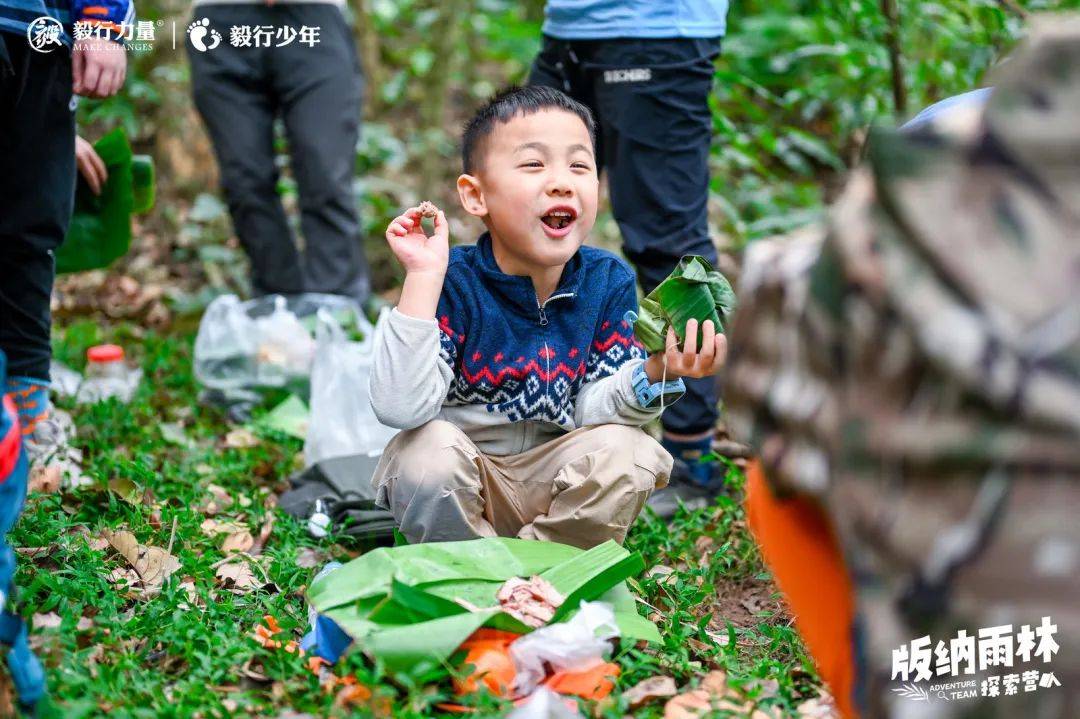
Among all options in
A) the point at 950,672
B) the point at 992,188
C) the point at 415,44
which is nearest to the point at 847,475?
the point at 950,672

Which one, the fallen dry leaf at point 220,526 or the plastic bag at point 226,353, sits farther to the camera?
the plastic bag at point 226,353

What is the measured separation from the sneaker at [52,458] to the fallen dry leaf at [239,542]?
46cm

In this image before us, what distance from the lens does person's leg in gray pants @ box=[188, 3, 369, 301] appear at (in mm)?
4199

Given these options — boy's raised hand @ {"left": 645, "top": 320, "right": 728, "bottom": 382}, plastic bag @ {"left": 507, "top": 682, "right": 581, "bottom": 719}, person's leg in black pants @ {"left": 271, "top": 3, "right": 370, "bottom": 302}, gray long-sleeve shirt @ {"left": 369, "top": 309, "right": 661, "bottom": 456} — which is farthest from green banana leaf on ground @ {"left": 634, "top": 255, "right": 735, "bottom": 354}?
person's leg in black pants @ {"left": 271, "top": 3, "right": 370, "bottom": 302}

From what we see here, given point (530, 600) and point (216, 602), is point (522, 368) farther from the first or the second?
point (216, 602)

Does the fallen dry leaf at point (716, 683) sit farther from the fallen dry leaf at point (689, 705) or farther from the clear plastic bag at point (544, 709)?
the clear plastic bag at point (544, 709)

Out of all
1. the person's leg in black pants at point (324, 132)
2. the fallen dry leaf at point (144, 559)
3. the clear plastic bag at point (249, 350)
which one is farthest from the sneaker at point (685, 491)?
the person's leg in black pants at point (324, 132)

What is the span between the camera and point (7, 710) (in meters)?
1.78

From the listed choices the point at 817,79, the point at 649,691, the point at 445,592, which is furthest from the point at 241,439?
the point at 817,79

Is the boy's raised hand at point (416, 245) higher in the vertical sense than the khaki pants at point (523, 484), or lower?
higher

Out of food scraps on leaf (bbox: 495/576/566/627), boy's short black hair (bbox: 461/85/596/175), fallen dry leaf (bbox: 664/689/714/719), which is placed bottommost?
fallen dry leaf (bbox: 664/689/714/719)

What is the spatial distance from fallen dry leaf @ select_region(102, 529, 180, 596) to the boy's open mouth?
3.85ft

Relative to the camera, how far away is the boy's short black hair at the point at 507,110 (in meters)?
2.68

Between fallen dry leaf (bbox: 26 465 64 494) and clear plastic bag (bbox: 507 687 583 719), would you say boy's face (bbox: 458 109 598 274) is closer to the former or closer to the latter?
clear plastic bag (bbox: 507 687 583 719)
